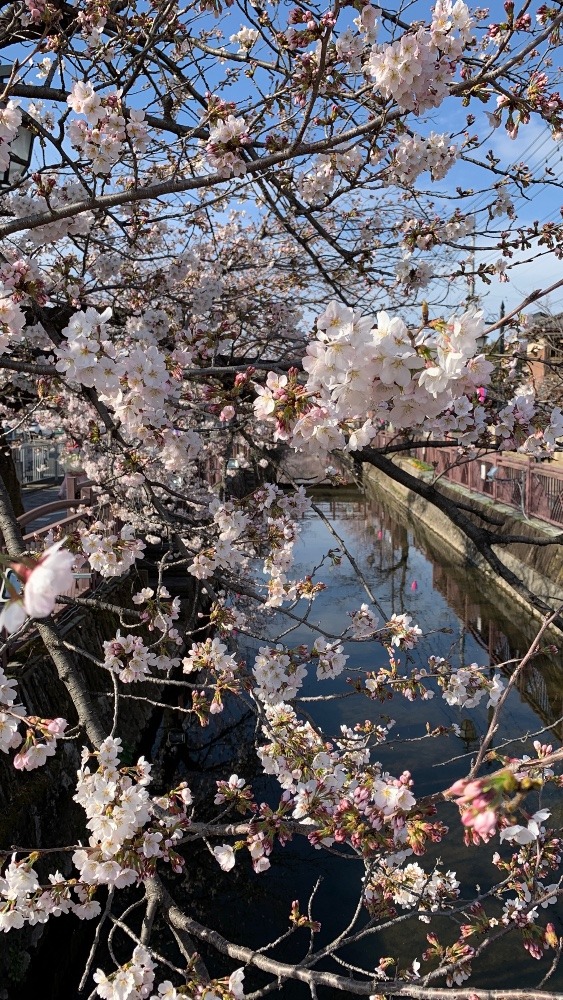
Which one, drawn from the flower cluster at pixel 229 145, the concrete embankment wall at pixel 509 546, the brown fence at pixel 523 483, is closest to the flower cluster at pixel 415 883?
the concrete embankment wall at pixel 509 546

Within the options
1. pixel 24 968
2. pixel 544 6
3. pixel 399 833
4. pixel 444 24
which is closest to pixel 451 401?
pixel 399 833

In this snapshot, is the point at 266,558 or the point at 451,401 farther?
the point at 266,558

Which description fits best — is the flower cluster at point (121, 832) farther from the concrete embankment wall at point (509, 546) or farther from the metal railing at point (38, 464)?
the metal railing at point (38, 464)

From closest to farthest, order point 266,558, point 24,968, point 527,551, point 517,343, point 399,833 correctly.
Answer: point 399,833, point 517,343, point 266,558, point 24,968, point 527,551

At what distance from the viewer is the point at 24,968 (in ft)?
15.5

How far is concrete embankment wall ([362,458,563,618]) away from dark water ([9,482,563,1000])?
71 centimetres

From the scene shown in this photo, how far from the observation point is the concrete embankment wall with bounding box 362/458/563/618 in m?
10.9

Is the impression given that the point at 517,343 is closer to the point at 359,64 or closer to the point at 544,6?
the point at 544,6

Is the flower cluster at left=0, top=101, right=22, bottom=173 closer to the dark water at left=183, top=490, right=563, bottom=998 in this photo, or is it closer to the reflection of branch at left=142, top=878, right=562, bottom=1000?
the reflection of branch at left=142, top=878, right=562, bottom=1000

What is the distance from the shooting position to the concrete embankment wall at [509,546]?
10.9 metres

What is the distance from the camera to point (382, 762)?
765 centimetres

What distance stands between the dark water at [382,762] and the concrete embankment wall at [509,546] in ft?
2.32

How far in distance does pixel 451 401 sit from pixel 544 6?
2.27 meters

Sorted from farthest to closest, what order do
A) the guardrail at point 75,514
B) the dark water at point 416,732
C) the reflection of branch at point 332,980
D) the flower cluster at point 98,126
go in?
the guardrail at point 75,514 → the dark water at point 416,732 → the flower cluster at point 98,126 → the reflection of branch at point 332,980
